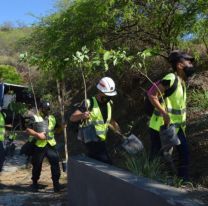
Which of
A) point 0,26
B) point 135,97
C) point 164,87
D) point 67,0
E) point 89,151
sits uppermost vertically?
point 0,26

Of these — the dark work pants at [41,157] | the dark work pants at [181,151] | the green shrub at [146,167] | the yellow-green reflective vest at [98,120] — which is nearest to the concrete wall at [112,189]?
the green shrub at [146,167]

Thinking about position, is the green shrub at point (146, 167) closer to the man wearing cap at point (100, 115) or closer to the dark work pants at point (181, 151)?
the dark work pants at point (181, 151)

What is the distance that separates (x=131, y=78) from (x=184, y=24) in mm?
5304

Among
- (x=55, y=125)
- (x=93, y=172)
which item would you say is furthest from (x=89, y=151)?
(x=55, y=125)

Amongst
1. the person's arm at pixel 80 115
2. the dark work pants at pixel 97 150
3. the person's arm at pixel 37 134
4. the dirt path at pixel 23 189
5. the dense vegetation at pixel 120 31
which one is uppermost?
the dense vegetation at pixel 120 31

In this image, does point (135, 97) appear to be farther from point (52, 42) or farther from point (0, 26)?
point (0, 26)

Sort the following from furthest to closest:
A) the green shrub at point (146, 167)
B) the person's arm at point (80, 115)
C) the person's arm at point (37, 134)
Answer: the person's arm at point (37, 134), the person's arm at point (80, 115), the green shrub at point (146, 167)

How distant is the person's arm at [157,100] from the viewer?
623cm

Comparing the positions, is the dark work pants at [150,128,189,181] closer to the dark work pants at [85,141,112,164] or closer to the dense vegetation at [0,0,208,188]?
the dark work pants at [85,141,112,164]

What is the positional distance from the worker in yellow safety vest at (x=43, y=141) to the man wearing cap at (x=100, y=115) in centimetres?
201

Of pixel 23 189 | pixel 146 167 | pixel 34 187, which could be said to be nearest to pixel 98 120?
pixel 146 167

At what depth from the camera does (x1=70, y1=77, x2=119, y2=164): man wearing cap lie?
7.32 meters

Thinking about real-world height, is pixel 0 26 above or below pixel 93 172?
above

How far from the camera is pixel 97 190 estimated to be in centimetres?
596
